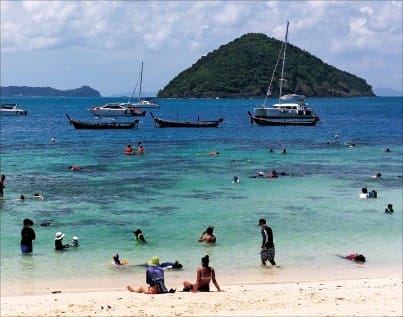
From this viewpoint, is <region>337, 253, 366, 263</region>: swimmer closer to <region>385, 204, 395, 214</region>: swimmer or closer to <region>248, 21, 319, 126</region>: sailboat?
<region>385, 204, 395, 214</region>: swimmer

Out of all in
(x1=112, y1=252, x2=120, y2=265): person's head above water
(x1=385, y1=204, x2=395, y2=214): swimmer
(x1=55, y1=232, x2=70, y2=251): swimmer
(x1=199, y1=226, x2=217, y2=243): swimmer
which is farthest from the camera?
(x1=385, y1=204, x2=395, y2=214): swimmer

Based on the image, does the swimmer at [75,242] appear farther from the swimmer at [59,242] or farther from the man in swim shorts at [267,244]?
the man in swim shorts at [267,244]

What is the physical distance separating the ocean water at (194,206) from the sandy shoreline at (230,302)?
3212 mm

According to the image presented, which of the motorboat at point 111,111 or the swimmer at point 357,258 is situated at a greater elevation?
the motorboat at point 111,111

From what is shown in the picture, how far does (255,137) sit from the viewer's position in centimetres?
8456

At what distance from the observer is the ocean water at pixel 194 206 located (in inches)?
919

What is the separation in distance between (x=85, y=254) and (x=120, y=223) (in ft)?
18.4

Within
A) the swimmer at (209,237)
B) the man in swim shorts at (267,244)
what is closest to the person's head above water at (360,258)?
the man in swim shorts at (267,244)

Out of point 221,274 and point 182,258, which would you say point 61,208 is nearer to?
point 182,258

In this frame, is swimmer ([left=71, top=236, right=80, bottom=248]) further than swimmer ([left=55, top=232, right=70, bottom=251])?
Yes

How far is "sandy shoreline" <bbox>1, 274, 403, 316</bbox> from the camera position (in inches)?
598

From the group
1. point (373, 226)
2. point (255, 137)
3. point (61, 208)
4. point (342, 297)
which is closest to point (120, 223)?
point (61, 208)

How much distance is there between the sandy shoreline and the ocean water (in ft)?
10.5

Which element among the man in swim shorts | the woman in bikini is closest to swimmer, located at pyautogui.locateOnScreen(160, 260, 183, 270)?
the man in swim shorts
